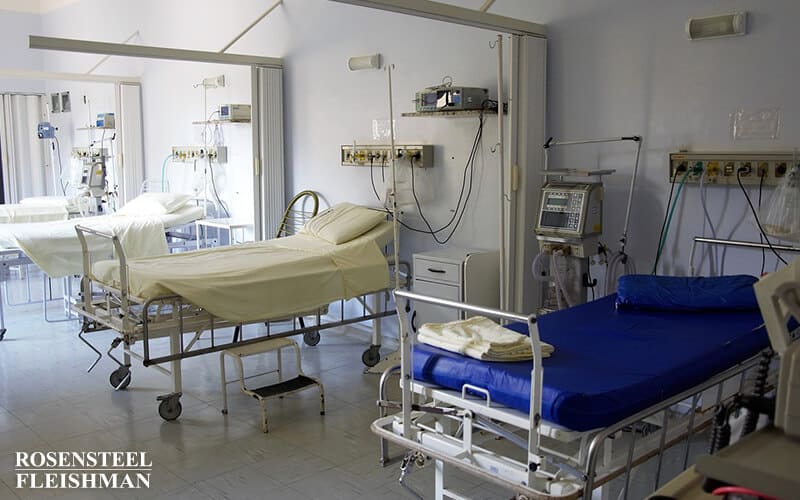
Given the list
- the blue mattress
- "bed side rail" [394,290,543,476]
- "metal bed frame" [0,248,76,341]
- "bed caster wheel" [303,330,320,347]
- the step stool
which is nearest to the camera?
"bed side rail" [394,290,543,476]

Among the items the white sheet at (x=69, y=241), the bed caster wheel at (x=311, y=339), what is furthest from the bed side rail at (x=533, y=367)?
the white sheet at (x=69, y=241)

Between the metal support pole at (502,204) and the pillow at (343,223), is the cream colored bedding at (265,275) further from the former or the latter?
the metal support pole at (502,204)

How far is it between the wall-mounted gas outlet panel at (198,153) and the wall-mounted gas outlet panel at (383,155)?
1.92m

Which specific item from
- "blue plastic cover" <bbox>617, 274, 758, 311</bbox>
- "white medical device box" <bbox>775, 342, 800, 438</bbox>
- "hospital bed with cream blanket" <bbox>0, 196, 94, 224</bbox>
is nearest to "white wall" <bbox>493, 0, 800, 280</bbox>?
"blue plastic cover" <bbox>617, 274, 758, 311</bbox>

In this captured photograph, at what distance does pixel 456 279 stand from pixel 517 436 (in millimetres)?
2463

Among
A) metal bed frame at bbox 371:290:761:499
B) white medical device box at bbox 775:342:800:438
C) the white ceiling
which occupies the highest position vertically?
the white ceiling

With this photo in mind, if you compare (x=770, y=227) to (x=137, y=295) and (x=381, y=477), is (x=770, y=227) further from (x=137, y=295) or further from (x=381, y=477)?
(x=137, y=295)

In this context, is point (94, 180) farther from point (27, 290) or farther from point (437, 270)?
point (437, 270)

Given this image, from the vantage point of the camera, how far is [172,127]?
8820 mm

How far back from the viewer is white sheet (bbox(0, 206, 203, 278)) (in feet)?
20.3

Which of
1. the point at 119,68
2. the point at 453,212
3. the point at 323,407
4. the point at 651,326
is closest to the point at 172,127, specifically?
the point at 119,68

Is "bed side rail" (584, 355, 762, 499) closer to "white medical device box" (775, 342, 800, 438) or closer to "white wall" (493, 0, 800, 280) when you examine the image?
"white medical device box" (775, 342, 800, 438)

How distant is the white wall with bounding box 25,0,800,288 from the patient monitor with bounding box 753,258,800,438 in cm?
275

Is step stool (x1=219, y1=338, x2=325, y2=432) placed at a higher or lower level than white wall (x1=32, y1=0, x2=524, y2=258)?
lower
